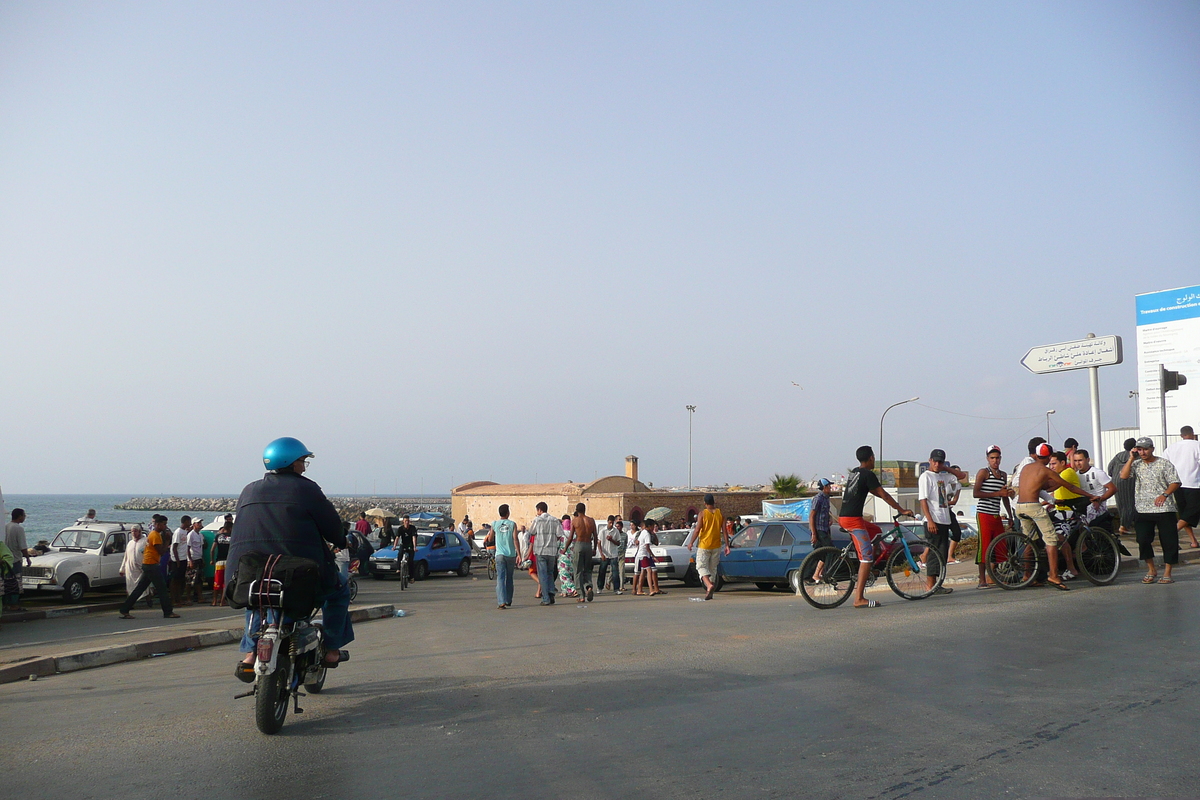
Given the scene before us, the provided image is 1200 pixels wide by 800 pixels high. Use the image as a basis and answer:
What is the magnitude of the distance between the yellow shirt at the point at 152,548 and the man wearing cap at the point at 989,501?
12.6 metres

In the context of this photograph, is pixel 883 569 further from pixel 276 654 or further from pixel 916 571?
pixel 276 654

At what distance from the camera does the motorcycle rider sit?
584 centimetres

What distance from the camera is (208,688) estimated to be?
7457mm

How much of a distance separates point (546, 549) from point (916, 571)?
7.28 m

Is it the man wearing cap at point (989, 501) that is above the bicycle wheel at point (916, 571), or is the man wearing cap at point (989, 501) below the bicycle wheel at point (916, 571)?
above

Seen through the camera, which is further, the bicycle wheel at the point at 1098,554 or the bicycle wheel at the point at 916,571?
the bicycle wheel at the point at 1098,554

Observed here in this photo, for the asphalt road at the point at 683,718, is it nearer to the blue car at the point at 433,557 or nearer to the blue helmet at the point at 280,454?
the blue helmet at the point at 280,454

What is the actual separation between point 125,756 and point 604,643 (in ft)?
15.6

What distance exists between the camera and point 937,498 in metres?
12.3

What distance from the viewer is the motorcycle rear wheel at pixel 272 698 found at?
5.46 metres

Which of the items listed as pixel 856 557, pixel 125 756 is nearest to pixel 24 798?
pixel 125 756

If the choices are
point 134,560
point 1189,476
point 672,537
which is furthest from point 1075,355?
point 134,560

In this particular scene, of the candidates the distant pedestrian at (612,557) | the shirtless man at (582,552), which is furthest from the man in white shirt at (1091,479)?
the distant pedestrian at (612,557)

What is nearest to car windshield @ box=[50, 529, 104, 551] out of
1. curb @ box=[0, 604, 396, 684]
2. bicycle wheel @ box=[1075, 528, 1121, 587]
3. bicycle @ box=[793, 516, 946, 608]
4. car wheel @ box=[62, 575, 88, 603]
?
car wheel @ box=[62, 575, 88, 603]
